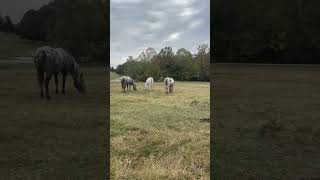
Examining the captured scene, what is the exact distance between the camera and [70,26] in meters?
5.43

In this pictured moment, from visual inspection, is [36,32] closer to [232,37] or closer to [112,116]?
[232,37]

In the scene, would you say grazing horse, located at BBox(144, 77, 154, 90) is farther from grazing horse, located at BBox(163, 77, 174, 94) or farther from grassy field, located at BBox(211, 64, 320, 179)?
grassy field, located at BBox(211, 64, 320, 179)

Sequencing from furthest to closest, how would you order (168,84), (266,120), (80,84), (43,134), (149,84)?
(149,84) < (168,84) < (266,120) < (80,84) < (43,134)

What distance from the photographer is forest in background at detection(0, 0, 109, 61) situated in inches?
203

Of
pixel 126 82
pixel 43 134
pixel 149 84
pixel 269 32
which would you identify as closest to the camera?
pixel 43 134

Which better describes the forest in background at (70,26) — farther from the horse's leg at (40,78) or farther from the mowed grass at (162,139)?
the mowed grass at (162,139)

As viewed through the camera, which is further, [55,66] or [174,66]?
[174,66]

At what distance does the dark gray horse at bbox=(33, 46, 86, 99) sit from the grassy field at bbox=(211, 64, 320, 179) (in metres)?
1.90

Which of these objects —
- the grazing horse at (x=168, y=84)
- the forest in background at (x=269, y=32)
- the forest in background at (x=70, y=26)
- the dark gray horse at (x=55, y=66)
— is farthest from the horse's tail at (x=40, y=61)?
the grazing horse at (x=168, y=84)

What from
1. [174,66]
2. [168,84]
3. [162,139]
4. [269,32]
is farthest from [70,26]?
[168,84]

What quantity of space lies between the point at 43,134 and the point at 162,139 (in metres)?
2.24

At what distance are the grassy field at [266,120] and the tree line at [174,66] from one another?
1759 mm

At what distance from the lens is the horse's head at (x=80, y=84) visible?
5.66m

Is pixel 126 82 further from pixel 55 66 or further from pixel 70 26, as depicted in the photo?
pixel 70 26
